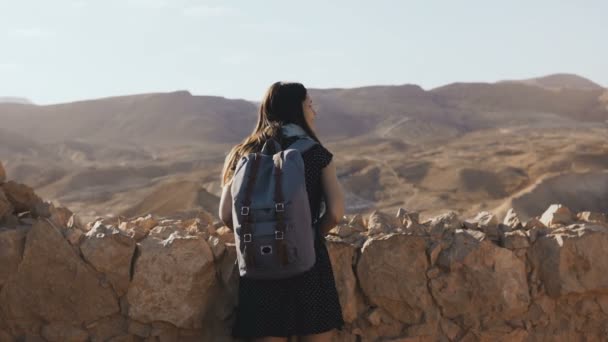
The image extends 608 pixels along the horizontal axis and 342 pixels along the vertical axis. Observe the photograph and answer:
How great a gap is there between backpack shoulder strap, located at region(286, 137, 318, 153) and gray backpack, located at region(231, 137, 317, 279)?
0.06 meters

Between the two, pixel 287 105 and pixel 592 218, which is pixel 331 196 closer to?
pixel 287 105

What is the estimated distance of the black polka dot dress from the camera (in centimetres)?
245

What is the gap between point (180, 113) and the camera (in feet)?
198

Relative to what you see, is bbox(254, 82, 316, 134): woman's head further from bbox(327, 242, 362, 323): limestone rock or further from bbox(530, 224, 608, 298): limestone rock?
bbox(530, 224, 608, 298): limestone rock

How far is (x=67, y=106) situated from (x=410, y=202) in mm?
46751

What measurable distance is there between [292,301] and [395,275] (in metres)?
0.76

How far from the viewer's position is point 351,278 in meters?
3.04

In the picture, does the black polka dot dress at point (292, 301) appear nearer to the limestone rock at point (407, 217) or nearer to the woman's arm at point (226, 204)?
the woman's arm at point (226, 204)

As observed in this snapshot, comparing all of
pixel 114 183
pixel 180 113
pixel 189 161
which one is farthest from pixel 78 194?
pixel 180 113

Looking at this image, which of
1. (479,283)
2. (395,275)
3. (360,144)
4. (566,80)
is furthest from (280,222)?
(566,80)

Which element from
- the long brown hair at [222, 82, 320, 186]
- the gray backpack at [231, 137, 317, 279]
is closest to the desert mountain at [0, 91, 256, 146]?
the long brown hair at [222, 82, 320, 186]

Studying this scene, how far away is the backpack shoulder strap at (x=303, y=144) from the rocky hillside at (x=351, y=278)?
711 mm

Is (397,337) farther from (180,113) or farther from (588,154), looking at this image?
(180,113)

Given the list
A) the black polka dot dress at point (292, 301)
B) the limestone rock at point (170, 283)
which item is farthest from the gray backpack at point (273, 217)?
the limestone rock at point (170, 283)
